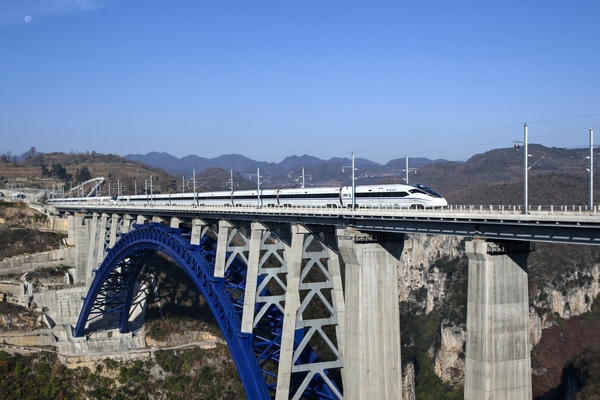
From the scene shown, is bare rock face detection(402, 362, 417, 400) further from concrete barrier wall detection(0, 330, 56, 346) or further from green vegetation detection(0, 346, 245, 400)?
concrete barrier wall detection(0, 330, 56, 346)

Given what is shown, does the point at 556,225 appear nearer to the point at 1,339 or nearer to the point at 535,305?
the point at 1,339

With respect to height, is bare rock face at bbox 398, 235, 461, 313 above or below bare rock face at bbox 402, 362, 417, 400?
above

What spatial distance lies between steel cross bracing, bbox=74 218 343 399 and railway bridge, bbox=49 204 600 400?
0.09 m

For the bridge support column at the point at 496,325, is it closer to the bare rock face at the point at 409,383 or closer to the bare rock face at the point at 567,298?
the bare rock face at the point at 409,383

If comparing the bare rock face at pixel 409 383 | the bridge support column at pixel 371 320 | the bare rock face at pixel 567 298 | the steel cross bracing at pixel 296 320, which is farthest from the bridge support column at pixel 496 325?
the bare rock face at pixel 567 298

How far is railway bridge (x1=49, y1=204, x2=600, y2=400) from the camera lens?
80.9ft

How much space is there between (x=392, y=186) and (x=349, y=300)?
7601mm

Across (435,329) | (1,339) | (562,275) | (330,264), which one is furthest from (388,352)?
(562,275)

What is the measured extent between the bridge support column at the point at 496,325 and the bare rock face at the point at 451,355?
70.0 metres

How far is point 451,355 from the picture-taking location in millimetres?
93812

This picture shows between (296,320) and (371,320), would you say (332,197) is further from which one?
(371,320)

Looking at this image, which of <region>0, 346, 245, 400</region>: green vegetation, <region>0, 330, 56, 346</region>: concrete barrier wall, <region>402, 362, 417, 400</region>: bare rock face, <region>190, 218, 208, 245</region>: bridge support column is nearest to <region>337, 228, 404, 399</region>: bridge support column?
<region>190, 218, 208, 245</region>: bridge support column

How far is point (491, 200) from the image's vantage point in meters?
143

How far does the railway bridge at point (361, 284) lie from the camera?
24.7 m
